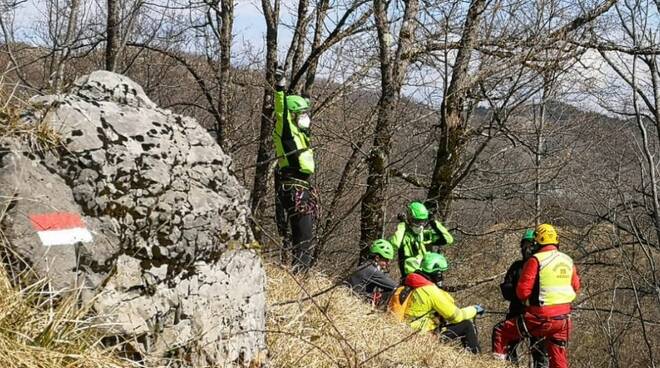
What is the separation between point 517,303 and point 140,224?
6.11m

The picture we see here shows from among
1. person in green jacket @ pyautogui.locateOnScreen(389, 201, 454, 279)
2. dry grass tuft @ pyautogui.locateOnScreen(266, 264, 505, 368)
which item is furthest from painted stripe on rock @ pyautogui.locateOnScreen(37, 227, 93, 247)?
person in green jacket @ pyautogui.locateOnScreen(389, 201, 454, 279)

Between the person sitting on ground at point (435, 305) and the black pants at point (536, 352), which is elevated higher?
the person sitting on ground at point (435, 305)

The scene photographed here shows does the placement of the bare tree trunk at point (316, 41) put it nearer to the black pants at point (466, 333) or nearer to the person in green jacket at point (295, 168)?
the person in green jacket at point (295, 168)

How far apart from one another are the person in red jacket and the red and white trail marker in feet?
17.6

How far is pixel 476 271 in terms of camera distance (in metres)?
17.8

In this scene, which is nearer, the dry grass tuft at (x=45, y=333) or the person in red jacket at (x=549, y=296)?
the dry grass tuft at (x=45, y=333)

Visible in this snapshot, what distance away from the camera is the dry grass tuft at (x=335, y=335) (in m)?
3.29

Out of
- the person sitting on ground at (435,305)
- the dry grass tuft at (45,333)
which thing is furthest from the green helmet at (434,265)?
the dry grass tuft at (45,333)

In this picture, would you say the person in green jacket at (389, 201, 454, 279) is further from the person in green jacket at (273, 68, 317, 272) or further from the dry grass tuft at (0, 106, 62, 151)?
the dry grass tuft at (0, 106, 62, 151)

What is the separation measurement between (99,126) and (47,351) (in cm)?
104

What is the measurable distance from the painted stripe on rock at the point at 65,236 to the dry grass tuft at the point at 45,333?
0.53 feet

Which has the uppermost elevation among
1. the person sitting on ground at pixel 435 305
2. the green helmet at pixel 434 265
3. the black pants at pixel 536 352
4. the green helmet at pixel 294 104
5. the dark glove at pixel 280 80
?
the dark glove at pixel 280 80

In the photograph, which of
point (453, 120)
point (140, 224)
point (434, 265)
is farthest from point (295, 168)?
point (453, 120)

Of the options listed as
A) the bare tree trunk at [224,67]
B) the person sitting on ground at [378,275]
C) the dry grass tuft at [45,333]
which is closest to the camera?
the dry grass tuft at [45,333]
